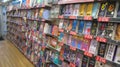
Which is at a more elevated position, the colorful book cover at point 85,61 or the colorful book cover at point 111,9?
the colorful book cover at point 111,9

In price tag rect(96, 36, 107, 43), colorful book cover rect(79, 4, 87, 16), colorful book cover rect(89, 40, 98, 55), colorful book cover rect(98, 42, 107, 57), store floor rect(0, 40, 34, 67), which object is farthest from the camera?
store floor rect(0, 40, 34, 67)

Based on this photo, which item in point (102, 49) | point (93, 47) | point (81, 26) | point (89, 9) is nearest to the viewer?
point (102, 49)

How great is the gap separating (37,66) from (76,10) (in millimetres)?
2542

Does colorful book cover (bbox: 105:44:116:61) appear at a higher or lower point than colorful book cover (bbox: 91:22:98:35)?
lower

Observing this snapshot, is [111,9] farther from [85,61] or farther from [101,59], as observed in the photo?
[85,61]

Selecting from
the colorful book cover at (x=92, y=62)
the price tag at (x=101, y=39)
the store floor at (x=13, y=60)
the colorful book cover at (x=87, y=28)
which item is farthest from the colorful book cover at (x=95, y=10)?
the store floor at (x=13, y=60)

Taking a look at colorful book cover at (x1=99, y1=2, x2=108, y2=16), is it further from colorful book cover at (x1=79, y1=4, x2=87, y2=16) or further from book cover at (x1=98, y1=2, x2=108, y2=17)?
colorful book cover at (x1=79, y1=4, x2=87, y2=16)

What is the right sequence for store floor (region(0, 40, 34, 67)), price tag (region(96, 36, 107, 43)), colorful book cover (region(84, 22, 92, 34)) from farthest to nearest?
store floor (region(0, 40, 34, 67)) < colorful book cover (region(84, 22, 92, 34)) < price tag (region(96, 36, 107, 43))

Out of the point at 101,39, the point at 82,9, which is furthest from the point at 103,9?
the point at 82,9

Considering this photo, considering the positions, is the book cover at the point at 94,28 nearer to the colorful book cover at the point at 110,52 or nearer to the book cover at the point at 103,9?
the book cover at the point at 103,9

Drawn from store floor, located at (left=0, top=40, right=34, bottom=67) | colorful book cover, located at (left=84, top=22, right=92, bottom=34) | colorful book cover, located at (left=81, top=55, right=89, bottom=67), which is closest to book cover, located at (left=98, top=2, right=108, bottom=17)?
colorful book cover, located at (left=84, top=22, right=92, bottom=34)

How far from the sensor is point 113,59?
191 centimetres

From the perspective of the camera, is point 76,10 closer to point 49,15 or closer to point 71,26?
point 71,26

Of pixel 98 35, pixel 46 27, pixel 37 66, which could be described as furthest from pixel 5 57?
pixel 98 35
